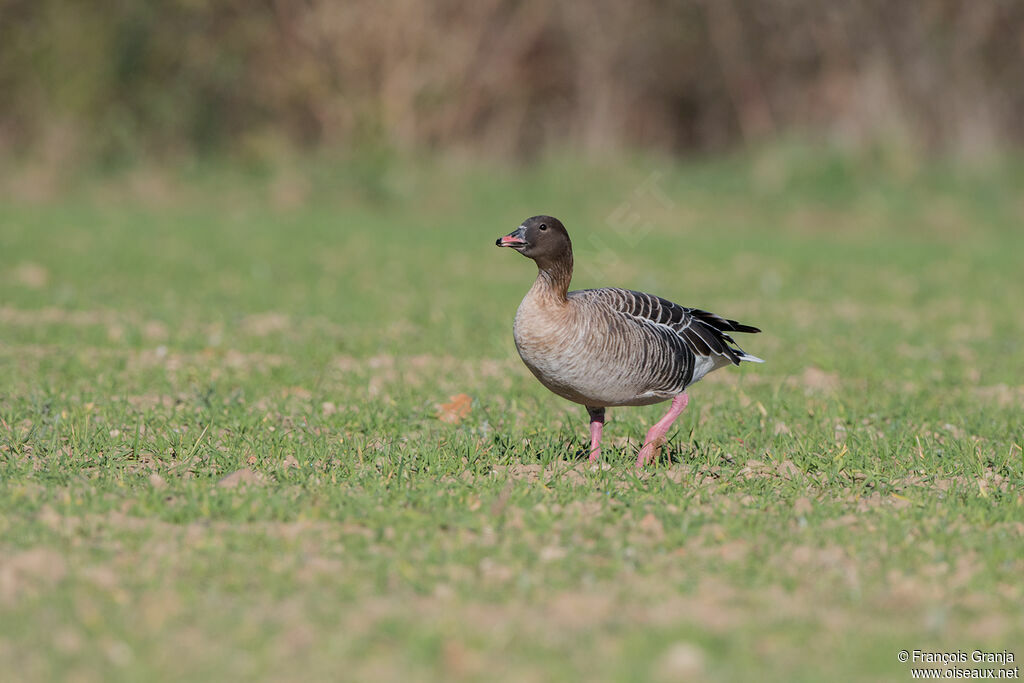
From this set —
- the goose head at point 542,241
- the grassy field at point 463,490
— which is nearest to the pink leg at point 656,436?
the grassy field at point 463,490

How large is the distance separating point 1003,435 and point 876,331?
4.70m

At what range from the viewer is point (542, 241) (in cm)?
645

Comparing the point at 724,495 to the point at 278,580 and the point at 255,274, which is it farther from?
the point at 255,274

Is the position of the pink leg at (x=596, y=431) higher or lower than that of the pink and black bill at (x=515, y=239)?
lower

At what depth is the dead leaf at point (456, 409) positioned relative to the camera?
770 cm

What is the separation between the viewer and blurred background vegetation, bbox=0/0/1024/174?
23734 millimetres

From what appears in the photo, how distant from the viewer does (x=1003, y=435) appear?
7.51m

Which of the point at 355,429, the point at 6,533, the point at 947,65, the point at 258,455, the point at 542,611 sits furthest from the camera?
the point at 947,65

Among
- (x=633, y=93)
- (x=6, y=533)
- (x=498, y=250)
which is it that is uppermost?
(x=633, y=93)

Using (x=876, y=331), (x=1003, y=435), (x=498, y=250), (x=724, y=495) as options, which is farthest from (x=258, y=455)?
(x=498, y=250)

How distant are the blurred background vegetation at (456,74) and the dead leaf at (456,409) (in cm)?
1659

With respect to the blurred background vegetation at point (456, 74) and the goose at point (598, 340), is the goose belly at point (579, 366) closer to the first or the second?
the goose at point (598, 340)

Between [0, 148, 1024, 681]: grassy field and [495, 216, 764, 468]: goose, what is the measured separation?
387 millimetres

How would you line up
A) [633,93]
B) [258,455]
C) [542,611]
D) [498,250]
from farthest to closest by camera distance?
[633,93], [498,250], [258,455], [542,611]
